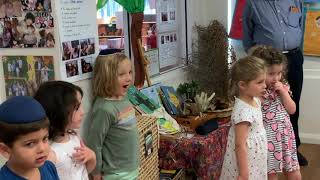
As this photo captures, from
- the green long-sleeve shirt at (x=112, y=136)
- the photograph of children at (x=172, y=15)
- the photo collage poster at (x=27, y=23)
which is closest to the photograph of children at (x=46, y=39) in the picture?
the photo collage poster at (x=27, y=23)

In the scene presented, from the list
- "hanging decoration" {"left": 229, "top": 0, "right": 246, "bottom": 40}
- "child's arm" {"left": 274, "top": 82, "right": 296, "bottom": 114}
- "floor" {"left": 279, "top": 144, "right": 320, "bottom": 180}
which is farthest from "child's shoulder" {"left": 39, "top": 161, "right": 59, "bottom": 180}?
"hanging decoration" {"left": 229, "top": 0, "right": 246, "bottom": 40}

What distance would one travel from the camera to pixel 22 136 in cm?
132

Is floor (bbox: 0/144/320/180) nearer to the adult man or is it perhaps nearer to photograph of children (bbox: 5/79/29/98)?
the adult man

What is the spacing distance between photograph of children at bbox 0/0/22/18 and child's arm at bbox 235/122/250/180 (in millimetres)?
1208

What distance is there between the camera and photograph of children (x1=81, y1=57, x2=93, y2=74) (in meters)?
2.23

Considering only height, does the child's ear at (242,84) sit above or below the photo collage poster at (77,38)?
below

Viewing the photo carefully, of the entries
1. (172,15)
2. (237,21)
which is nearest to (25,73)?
(172,15)

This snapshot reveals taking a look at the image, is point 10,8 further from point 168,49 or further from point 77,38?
point 168,49

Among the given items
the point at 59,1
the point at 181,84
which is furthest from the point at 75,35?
the point at 181,84

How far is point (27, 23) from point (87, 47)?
0.34 m

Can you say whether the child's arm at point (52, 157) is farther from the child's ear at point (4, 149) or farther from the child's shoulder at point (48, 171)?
the child's ear at point (4, 149)

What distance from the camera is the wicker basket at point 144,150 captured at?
98.4 inches

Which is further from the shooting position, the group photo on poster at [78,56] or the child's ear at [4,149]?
the group photo on poster at [78,56]

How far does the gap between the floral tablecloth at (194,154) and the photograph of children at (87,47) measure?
87cm
